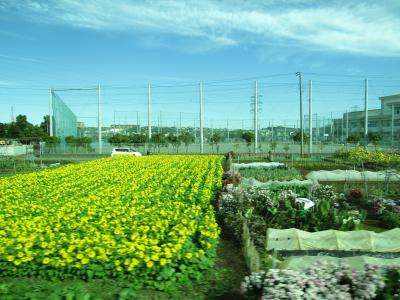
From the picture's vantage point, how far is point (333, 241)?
25.4ft

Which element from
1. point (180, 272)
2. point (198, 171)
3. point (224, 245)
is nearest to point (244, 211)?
point (224, 245)

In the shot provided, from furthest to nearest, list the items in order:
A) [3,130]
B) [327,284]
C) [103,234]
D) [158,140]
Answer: [3,130] → [158,140] → [103,234] → [327,284]

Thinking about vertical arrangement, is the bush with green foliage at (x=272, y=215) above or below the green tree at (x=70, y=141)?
below

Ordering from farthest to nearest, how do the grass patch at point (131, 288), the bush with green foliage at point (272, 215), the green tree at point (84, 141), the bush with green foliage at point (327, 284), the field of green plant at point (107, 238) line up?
the green tree at point (84, 141) < the bush with green foliage at point (272, 215) < the field of green plant at point (107, 238) < the grass patch at point (131, 288) < the bush with green foliage at point (327, 284)

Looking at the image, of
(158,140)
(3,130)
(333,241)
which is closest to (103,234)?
(333,241)

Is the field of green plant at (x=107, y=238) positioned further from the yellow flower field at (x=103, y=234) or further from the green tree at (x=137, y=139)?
the green tree at (x=137, y=139)

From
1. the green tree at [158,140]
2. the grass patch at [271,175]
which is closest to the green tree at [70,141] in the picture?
the green tree at [158,140]

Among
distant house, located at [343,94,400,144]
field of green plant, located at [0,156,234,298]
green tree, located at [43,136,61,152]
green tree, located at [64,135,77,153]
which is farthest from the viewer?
distant house, located at [343,94,400,144]

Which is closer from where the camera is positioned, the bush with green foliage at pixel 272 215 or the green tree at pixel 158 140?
the bush with green foliage at pixel 272 215

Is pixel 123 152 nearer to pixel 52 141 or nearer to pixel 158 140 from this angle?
pixel 158 140

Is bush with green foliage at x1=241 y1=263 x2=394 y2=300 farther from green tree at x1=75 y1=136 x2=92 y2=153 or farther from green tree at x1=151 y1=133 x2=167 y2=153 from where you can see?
green tree at x1=75 y1=136 x2=92 y2=153

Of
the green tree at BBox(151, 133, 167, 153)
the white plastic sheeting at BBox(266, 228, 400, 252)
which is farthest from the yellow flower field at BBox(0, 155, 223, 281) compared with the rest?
the green tree at BBox(151, 133, 167, 153)

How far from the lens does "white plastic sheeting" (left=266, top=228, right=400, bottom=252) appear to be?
7684 mm

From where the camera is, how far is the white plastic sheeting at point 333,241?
7684 mm
